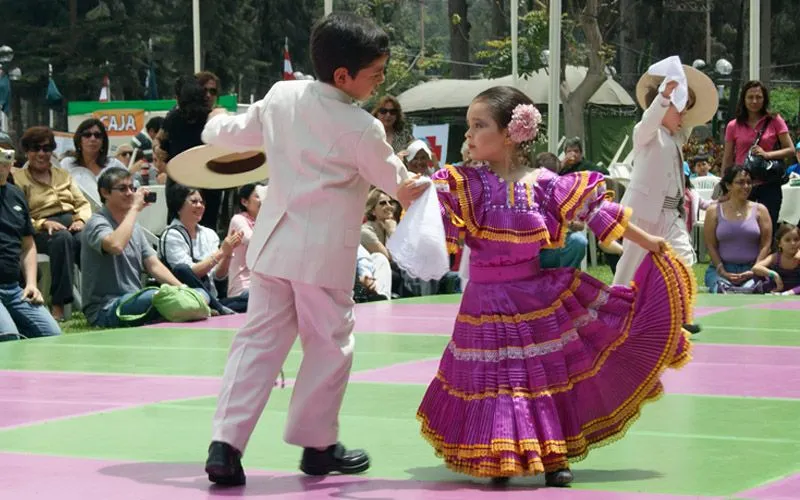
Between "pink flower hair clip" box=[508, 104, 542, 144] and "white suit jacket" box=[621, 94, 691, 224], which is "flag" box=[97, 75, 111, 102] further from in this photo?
"pink flower hair clip" box=[508, 104, 542, 144]

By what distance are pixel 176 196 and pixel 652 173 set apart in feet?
13.7

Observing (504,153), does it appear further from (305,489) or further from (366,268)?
(366,268)

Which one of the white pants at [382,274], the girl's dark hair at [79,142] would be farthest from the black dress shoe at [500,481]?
the girl's dark hair at [79,142]

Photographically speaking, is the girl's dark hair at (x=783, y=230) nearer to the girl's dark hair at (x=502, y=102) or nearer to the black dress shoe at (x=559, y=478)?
the girl's dark hair at (x=502, y=102)

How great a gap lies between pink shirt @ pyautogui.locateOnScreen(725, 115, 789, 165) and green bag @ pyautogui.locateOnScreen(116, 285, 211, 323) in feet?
21.0

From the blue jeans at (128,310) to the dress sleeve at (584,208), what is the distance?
263 inches

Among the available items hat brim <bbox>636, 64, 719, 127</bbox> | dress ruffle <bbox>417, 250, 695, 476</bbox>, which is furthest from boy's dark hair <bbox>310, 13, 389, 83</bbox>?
hat brim <bbox>636, 64, 719, 127</bbox>

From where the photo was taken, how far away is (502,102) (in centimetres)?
574

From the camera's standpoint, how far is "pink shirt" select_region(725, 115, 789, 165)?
51.1 ft

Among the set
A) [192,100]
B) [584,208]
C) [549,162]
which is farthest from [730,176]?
[584,208]

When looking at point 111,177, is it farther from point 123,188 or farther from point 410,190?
point 410,190

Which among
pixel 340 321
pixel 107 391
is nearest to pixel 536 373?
pixel 340 321

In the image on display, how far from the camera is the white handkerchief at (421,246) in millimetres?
5254

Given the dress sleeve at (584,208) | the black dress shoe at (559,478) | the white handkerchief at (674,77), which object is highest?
the white handkerchief at (674,77)
